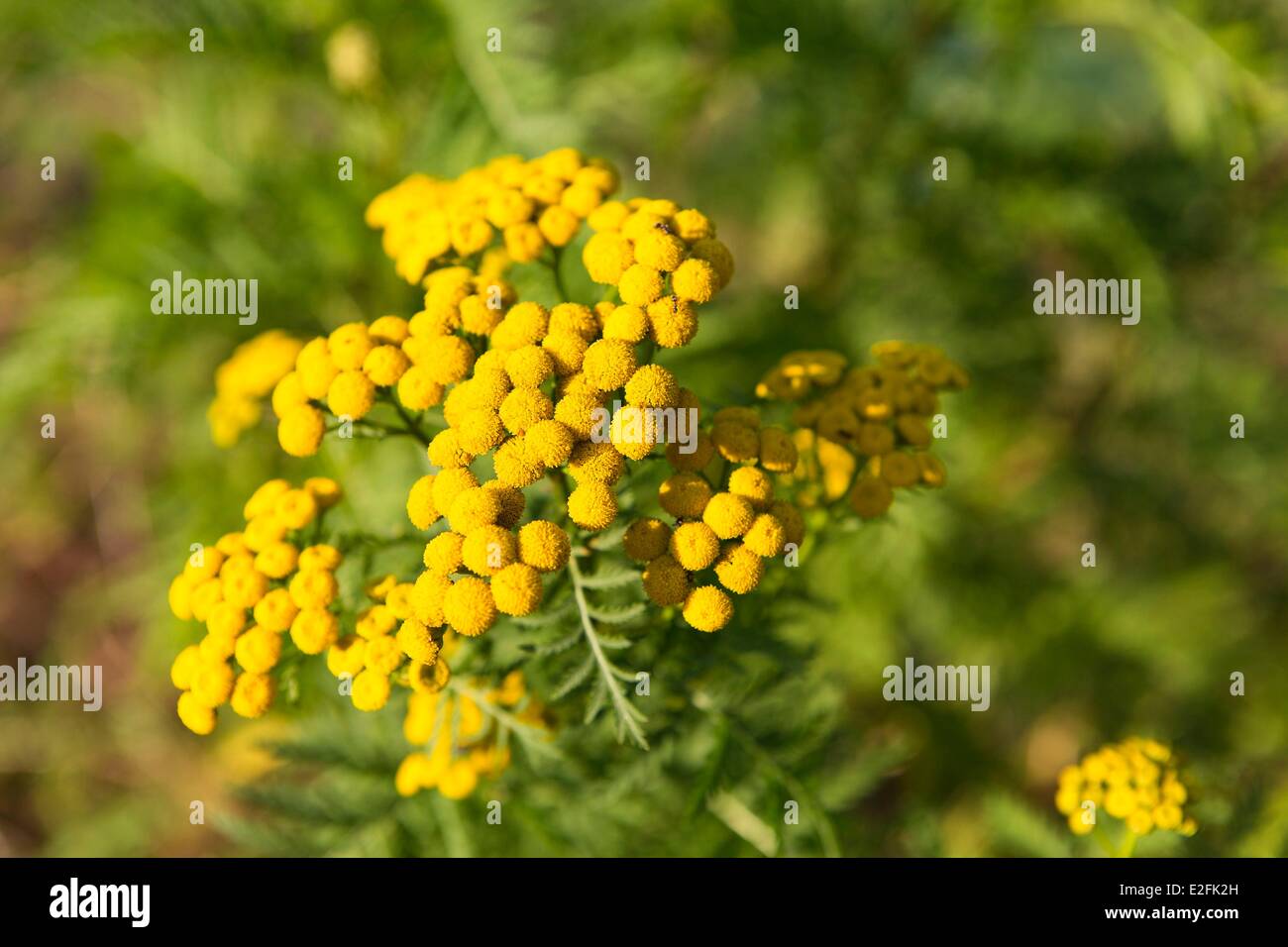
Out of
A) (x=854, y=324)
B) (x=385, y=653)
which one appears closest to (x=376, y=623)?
(x=385, y=653)

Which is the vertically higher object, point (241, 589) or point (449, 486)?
point (449, 486)

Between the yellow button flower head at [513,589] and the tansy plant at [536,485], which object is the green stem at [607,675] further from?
the yellow button flower head at [513,589]

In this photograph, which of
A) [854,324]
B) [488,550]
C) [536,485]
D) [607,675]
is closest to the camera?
[488,550]

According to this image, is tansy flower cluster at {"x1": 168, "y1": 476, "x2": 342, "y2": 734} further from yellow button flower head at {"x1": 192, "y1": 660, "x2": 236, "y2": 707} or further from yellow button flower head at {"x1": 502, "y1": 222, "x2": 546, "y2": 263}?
yellow button flower head at {"x1": 502, "y1": 222, "x2": 546, "y2": 263}

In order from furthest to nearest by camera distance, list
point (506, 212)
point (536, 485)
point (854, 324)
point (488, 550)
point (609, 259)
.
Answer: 1. point (854, 324)
2. point (536, 485)
3. point (506, 212)
4. point (609, 259)
5. point (488, 550)

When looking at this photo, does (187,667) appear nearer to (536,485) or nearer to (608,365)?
(536,485)
